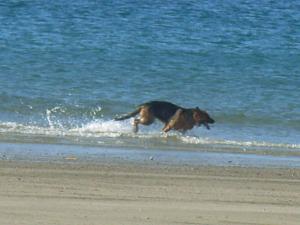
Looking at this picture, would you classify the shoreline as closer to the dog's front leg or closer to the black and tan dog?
the dog's front leg

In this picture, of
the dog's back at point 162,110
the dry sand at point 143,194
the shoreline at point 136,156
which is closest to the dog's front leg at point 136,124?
the dog's back at point 162,110

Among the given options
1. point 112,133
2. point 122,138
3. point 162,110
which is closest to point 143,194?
point 122,138

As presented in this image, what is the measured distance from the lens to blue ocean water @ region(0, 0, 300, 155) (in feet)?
44.9

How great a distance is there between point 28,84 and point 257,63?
5.70m

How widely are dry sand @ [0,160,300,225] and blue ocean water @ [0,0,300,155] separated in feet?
7.41

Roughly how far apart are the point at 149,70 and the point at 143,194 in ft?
37.9

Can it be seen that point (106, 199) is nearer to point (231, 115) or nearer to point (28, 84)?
point (231, 115)

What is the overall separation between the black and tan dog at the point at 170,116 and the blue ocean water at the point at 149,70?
0.14 meters

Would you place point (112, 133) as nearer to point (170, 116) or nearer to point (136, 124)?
point (136, 124)

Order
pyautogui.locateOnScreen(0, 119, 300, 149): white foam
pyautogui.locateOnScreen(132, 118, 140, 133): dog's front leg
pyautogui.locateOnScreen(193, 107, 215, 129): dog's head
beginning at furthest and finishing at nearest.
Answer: pyautogui.locateOnScreen(193, 107, 215, 129): dog's head → pyautogui.locateOnScreen(132, 118, 140, 133): dog's front leg → pyautogui.locateOnScreen(0, 119, 300, 149): white foam

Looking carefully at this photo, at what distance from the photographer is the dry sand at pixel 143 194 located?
7469 mm

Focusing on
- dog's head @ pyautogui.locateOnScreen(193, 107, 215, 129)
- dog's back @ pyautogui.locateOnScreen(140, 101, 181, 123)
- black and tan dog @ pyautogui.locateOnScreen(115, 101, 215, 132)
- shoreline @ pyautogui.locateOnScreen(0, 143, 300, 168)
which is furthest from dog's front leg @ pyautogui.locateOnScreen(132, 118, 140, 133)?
shoreline @ pyautogui.locateOnScreen(0, 143, 300, 168)

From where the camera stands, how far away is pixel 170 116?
47.5 ft

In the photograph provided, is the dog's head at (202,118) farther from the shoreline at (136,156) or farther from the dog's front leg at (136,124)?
the shoreline at (136,156)
